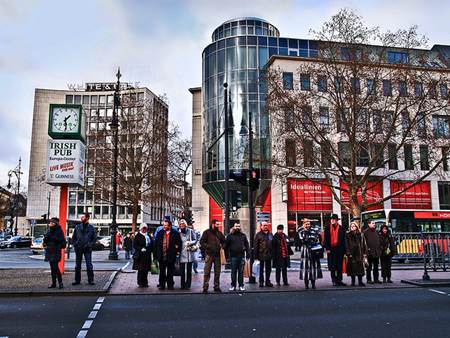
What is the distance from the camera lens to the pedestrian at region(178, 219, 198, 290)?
1241cm

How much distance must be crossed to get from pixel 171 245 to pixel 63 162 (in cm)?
593

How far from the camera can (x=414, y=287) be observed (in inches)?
509

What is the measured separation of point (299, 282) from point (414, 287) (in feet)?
10.4

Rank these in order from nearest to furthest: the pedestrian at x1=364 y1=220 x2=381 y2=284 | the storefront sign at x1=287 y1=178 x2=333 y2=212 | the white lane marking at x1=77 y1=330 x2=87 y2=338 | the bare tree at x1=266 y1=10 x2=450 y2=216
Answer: the white lane marking at x1=77 y1=330 x2=87 y2=338
the pedestrian at x1=364 y1=220 x2=381 y2=284
the bare tree at x1=266 y1=10 x2=450 y2=216
the storefront sign at x1=287 y1=178 x2=333 y2=212

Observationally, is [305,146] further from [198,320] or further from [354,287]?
[198,320]

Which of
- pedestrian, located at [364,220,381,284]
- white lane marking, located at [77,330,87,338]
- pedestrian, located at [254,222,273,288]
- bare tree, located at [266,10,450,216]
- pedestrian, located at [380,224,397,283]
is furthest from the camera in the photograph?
bare tree, located at [266,10,450,216]

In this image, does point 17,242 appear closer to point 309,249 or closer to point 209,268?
point 209,268

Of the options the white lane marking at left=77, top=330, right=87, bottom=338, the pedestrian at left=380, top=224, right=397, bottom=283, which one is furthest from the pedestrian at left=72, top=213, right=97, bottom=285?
the pedestrian at left=380, top=224, right=397, bottom=283

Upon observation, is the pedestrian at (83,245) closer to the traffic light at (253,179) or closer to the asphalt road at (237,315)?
the asphalt road at (237,315)

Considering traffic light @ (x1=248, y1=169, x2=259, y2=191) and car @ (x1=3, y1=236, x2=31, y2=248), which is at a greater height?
traffic light @ (x1=248, y1=169, x2=259, y2=191)

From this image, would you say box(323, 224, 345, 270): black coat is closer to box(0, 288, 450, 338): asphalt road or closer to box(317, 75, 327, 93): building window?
box(0, 288, 450, 338): asphalt road

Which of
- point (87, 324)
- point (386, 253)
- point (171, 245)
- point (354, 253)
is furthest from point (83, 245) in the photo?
point (386, 253)

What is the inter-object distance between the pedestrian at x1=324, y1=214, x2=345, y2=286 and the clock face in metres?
9.02

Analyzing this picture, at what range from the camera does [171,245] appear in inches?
484
